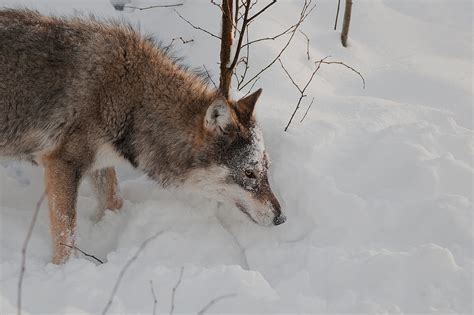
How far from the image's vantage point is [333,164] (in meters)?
5.30

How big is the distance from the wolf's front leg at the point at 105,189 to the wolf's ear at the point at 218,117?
118 cm

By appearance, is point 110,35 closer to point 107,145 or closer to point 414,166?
point 107,145

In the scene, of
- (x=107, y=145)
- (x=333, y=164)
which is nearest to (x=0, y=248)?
(x=107, y=145)

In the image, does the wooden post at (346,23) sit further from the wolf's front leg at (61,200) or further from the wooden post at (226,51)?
A: the wolf's front leg at (61,200)

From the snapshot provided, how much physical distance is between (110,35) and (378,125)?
247 centimetres

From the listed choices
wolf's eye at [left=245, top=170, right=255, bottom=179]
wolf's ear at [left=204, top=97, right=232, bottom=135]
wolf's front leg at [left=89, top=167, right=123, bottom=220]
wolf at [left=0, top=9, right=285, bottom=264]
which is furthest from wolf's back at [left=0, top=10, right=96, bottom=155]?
wolf's eye at [left=245, top=170, right=255, bottom=179]

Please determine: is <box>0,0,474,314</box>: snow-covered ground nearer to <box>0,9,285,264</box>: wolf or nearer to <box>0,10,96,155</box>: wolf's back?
<box>0,9,285,264</box>: wolf

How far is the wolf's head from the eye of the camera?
4695 millimetres

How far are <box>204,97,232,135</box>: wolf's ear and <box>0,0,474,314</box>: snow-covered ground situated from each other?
0.82 metres

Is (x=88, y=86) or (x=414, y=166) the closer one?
(x=88, y=86)

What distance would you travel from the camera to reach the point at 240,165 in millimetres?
4746

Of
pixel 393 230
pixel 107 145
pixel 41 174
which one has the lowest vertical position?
pixel 41 174

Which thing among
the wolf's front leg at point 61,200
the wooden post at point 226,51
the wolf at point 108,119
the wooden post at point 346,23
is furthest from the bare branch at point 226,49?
the wooden post at point 346,23

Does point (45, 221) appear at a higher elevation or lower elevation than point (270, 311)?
lower
